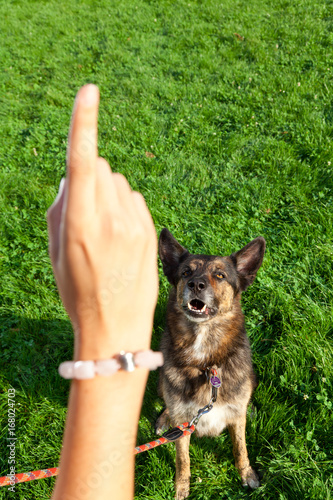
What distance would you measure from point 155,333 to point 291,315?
1447 mm

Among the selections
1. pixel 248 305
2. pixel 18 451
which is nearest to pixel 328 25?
pixel 248 305

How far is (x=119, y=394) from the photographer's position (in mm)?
761

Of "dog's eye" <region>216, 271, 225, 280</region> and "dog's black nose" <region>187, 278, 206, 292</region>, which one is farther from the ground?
"dog's black nose" <region>187, 278, 206, 292</region>

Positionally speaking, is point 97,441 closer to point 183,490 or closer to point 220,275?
point 220,275

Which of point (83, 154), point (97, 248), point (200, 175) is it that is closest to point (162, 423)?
point (97, 248)

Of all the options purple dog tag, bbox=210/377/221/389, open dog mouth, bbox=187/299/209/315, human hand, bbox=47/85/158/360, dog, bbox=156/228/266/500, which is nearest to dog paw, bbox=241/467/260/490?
dog, bbox=156/228/266/500

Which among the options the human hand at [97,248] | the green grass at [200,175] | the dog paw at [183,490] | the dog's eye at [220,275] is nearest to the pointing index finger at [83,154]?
the human hand at [97,248]

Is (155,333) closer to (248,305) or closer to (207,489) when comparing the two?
(248,305)

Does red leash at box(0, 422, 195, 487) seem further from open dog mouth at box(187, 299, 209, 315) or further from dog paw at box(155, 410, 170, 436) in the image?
open dog mouth at box(187, 299, 209, 315)

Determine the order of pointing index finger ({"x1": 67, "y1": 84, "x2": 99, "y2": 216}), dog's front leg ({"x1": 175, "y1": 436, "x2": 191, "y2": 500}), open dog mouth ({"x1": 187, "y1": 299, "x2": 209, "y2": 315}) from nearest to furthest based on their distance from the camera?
1. pointing index finger ({"x1": 67, "y1": 84, "x2": 99, "y2": 216})
2. dog's front leg ({"x1": 175, "y1": 436, "x2": 191, "y2": 500})
3. open dog mouth ({"x1": 187, "y1": 299, "x2": 209, "y2": 315})

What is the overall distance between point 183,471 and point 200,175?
12.2 ft

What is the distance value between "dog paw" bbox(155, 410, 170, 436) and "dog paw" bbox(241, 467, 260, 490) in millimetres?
795

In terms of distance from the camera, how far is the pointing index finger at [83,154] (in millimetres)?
678

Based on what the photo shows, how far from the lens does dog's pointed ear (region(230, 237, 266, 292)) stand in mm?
Answer: 3219
